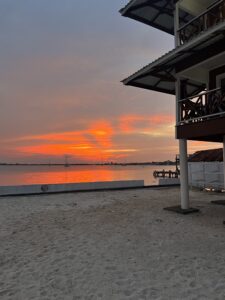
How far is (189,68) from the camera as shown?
31.8ft

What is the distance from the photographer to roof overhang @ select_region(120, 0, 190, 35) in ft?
35.4

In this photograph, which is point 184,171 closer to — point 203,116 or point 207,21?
point 203,116

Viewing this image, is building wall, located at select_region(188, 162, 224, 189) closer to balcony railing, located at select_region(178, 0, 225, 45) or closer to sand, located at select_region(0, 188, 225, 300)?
sand, located at select_region(0, 188, 225, 300)

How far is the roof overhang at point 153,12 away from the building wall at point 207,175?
33.3 feet

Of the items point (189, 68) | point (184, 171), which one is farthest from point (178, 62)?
point (184, 171)

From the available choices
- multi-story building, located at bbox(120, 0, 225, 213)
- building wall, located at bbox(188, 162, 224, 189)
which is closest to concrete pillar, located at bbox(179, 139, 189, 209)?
multi-story building, located at bbox(120, 0, 225, 213)

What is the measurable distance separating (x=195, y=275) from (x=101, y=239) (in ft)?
8.87

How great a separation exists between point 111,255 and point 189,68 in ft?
23.9

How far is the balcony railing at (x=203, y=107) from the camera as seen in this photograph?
27.6ft

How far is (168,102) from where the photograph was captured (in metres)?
22.0

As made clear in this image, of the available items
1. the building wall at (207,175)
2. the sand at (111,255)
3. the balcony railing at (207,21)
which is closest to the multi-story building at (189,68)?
the balcony railing at (207,21)

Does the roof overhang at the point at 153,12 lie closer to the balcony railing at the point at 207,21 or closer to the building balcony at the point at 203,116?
the balcony railing at the point at 207,21

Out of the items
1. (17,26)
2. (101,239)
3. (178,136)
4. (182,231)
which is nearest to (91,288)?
(101,239)

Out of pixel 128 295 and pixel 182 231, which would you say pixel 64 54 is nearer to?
pixel 182 231
